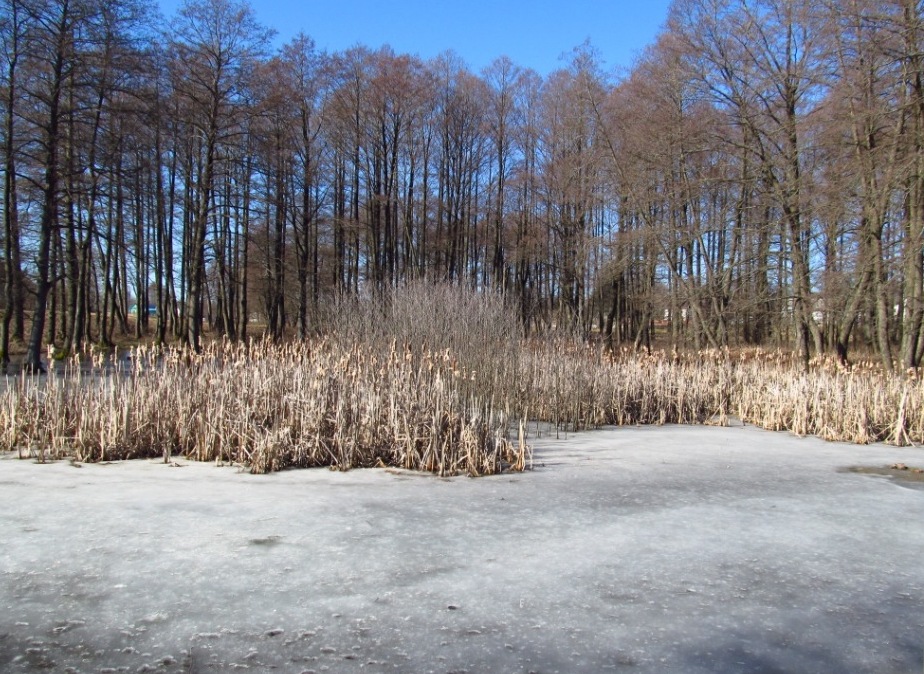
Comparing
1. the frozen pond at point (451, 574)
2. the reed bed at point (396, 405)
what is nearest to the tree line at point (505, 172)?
the reed bed at point (396, 405)

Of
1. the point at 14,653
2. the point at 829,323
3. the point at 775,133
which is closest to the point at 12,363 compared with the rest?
the point at 14,653

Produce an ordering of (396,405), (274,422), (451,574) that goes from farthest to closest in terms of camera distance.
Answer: (396,405) < (274,422) < (451,574)

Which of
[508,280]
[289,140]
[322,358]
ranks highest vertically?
[289,140]

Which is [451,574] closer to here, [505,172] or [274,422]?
[274,422]

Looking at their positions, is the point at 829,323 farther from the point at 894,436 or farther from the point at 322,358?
the point at 322,358

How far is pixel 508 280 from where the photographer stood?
2978 cm

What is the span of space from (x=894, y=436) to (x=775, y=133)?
28.2ft

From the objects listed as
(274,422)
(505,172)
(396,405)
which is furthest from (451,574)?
(505,172)

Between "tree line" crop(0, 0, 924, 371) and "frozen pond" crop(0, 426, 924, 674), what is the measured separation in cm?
462

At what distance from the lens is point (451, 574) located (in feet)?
9.23

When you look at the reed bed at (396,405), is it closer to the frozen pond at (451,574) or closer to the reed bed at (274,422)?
the reed bed at (274,422)

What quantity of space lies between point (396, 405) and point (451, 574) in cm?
265

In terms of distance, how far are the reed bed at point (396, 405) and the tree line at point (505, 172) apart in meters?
1.78

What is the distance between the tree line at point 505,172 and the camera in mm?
12148
